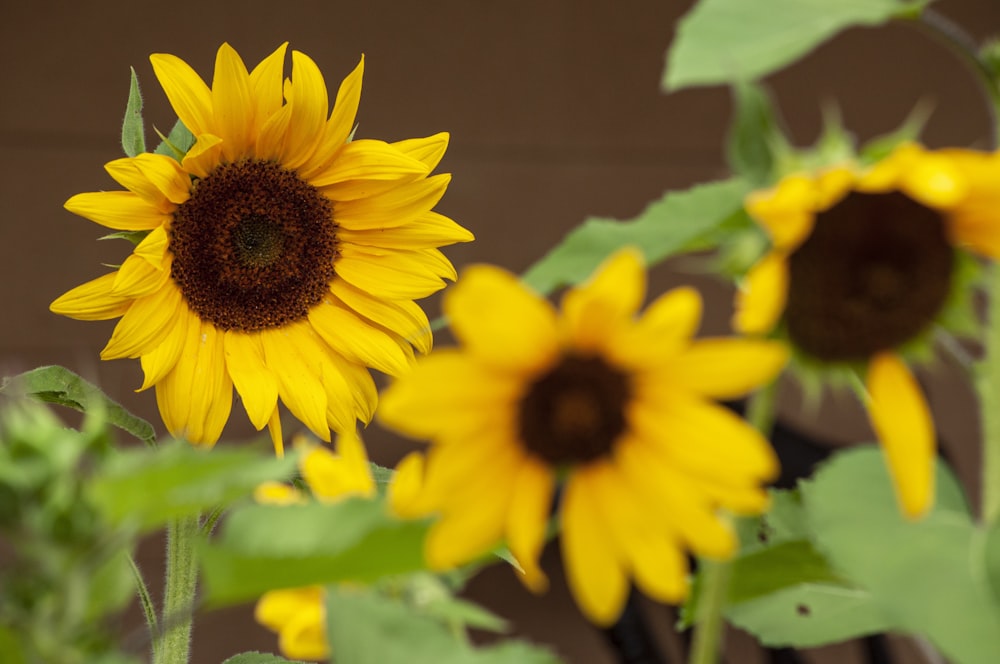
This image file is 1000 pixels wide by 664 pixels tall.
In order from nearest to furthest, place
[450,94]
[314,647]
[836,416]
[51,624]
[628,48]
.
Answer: [51,624] → [314,647] → [450,94] → [628,48] → [836,416]

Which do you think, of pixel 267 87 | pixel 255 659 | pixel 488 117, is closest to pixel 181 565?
pixel 255 659

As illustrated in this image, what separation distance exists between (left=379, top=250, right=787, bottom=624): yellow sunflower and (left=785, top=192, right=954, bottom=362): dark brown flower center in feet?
0.05

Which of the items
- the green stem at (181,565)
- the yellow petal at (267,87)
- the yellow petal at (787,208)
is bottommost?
the yellow petal at (787,208)

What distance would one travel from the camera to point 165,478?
0.12 m

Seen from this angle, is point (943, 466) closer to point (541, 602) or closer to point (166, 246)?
point (166, 246)

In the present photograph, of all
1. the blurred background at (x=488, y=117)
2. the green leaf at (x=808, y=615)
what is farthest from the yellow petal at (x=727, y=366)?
the blurred background at (x=488, y=117)

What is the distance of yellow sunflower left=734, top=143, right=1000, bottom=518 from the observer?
133 millimetres

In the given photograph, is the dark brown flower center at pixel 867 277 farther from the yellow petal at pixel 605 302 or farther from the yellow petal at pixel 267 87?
the yellow petal at pixel 267 87

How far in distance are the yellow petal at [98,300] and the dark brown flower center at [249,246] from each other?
26 millimetres

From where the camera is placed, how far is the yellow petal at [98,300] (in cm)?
31

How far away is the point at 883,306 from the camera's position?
150 millimetres

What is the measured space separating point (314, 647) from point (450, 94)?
1.40m

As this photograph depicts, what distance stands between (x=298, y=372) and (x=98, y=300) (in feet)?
0.22

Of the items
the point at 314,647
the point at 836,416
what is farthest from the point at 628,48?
the point at 314,647
